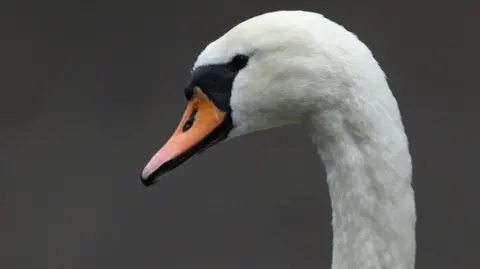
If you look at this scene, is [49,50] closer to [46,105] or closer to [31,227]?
[46,105]

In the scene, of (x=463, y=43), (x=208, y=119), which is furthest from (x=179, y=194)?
(x=208, y=119)

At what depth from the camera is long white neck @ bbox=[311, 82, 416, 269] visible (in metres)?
1.35

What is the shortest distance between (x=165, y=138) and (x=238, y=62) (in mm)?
1909

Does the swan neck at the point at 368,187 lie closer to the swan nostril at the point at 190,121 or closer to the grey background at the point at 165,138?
the swan nostril at the point at 190,121

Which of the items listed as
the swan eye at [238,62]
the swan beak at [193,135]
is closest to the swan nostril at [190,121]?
the swan beak at [193,135]

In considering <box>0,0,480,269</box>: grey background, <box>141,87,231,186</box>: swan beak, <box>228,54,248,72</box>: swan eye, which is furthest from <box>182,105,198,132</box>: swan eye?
<box>0,0,480,269</box>: grey background

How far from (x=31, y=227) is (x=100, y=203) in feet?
0.87

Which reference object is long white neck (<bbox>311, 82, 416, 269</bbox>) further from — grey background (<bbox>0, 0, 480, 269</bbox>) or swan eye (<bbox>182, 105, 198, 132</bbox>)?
grey background (<bbox>0, 0, 480, 269</bbox>)

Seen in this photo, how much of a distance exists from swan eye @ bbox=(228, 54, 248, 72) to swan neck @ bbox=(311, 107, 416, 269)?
14 cm

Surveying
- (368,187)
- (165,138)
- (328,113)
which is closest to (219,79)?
(328,113)

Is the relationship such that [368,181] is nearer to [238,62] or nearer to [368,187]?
[368,187]

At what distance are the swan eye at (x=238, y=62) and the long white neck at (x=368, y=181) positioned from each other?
0.13 meters

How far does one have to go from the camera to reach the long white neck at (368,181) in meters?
1.35

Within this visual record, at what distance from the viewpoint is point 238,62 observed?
140cm
